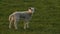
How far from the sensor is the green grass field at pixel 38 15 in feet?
43.1

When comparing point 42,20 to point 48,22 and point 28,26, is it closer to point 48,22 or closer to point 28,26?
point 48,22

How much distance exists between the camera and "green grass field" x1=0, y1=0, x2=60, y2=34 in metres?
13.1

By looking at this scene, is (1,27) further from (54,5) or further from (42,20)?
(54,5)

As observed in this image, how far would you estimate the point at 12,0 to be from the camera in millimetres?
21109

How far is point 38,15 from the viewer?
1680cm

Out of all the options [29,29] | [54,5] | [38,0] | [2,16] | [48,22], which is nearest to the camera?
[29,29]

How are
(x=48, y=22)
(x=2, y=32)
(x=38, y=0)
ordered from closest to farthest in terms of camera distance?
1. (x=2, y=32)
2. (x=48, y=22)
3. (x=38, y=0)

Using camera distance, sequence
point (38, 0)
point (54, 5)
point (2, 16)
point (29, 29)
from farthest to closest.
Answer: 1. point (38, 0)
2. point (54, 5)
3. point (2, 16)
4. point (29, 29)

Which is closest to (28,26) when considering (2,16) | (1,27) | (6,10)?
(1,27)

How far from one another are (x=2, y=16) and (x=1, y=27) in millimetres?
2573

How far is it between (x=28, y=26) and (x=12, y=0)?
7659 mm

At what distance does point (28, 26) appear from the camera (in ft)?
45.2

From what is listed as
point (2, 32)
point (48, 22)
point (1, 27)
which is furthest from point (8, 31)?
point (48, 22)

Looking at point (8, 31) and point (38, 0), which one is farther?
point (38, 0)
